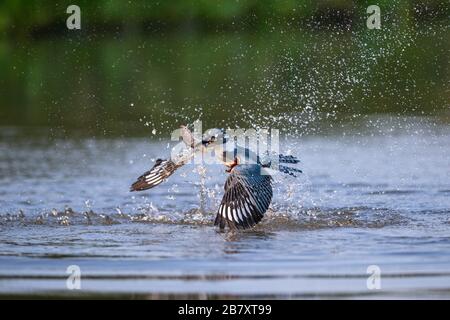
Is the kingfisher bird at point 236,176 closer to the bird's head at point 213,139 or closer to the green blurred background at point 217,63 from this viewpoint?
the bird's head at point 213,139

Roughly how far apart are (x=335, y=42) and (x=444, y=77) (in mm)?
2551

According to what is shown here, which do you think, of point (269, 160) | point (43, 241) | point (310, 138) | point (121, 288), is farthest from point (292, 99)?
point (121, 288)

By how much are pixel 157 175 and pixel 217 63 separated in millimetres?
8708

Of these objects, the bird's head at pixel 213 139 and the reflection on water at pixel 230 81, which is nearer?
the bird's head at pixel 213 139

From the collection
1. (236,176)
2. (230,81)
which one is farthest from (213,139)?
(230,81)

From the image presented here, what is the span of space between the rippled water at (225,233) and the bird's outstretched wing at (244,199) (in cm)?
14

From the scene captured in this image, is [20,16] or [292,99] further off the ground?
[20,16]

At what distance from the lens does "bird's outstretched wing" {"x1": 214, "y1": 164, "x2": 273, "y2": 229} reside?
852 cm

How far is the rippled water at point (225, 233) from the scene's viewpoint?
712cm

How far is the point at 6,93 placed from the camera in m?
16.5

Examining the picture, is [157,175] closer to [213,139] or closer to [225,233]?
[213,139]

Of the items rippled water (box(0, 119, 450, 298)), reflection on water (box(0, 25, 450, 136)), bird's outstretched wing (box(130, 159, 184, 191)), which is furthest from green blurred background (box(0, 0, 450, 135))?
bird's outstretched wing (box(130, 159, 184, 191))

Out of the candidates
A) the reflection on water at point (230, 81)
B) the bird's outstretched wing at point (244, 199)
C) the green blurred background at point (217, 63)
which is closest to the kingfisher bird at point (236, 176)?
the bird's outstretched wing at point (244, 199)
